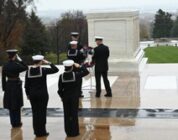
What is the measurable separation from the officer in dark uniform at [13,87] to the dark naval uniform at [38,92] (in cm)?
73

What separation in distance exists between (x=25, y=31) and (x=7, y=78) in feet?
124

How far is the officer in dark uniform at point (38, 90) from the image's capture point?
30.1ft

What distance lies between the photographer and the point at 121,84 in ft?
49.2

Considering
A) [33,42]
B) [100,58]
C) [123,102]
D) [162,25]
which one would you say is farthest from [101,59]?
[162,25]

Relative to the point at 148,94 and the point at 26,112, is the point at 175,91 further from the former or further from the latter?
the point at 26,112

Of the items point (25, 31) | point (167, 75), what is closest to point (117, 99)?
point (167, 75)

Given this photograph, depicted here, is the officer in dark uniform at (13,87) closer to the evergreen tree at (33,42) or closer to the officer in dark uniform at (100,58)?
the officer in dark uniform at (100,58)

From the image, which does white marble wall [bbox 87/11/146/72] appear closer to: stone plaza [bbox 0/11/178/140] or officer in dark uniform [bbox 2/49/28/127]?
stone plaza [bbox 0/11/178/140]

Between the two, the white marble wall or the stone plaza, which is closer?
A: the stone plaza

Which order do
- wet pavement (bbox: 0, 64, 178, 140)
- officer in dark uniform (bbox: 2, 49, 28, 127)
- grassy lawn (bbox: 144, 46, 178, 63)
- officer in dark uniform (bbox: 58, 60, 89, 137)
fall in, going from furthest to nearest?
grassy lawn (bbox: 144, 46, 178, 63)
officer in dark uniform (bbox: 2, 49, 28, 127)
wet pavement (bbox: 0, 64, 178, 140)
officer in dark uniform (bbox: 58, 60, 89, 137)

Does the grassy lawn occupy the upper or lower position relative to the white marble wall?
lower

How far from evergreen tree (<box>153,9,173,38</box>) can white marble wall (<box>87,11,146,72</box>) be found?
53878 mm

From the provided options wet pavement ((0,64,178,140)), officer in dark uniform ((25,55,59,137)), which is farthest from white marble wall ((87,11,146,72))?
officer in dark uniform ((25,55,59,137))

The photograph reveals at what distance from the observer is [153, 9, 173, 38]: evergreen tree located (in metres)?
71.3
